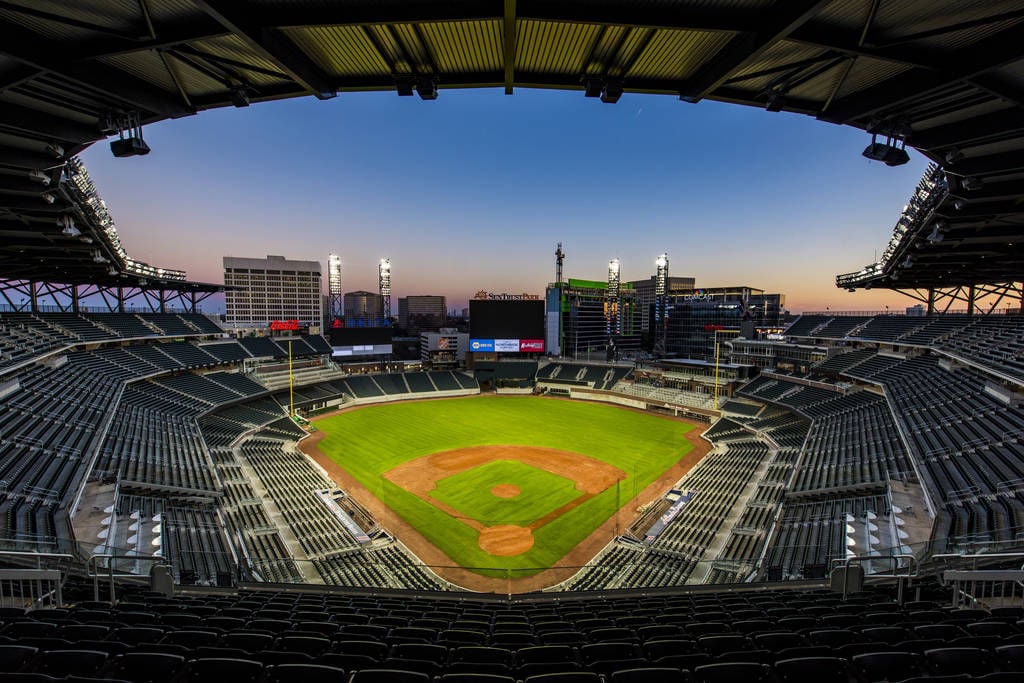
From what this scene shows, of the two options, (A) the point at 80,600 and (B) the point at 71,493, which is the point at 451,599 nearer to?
(A) the point at 80,600

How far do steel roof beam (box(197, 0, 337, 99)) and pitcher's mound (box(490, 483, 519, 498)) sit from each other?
933 inches

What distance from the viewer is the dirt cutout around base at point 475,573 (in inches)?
679

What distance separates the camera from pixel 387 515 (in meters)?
22.9

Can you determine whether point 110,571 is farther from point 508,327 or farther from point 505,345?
point 508,327

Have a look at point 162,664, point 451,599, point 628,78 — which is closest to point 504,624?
A: point 451,599

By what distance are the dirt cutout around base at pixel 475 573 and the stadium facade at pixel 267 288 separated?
7943 centimetres

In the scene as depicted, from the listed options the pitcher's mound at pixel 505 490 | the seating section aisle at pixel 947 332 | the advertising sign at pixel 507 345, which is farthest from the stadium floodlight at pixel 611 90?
the advertising sign at pixel 507 345

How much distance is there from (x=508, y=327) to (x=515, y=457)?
31.3 metres

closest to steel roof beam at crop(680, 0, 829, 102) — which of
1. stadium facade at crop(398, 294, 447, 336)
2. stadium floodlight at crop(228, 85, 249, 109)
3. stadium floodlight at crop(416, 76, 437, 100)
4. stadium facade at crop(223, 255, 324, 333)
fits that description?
stadium floodlight at crop(416, 76, 437, 100)

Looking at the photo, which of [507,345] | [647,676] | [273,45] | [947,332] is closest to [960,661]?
[647,676]

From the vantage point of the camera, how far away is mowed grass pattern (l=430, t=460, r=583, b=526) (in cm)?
2341

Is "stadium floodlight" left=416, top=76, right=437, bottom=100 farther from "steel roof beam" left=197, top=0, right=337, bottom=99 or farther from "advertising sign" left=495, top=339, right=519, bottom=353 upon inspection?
"advertising sign" left=495, top=339, right=519, bottom=353

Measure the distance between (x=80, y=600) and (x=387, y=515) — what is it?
15179 millimetres

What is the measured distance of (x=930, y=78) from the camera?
709 centimetres
